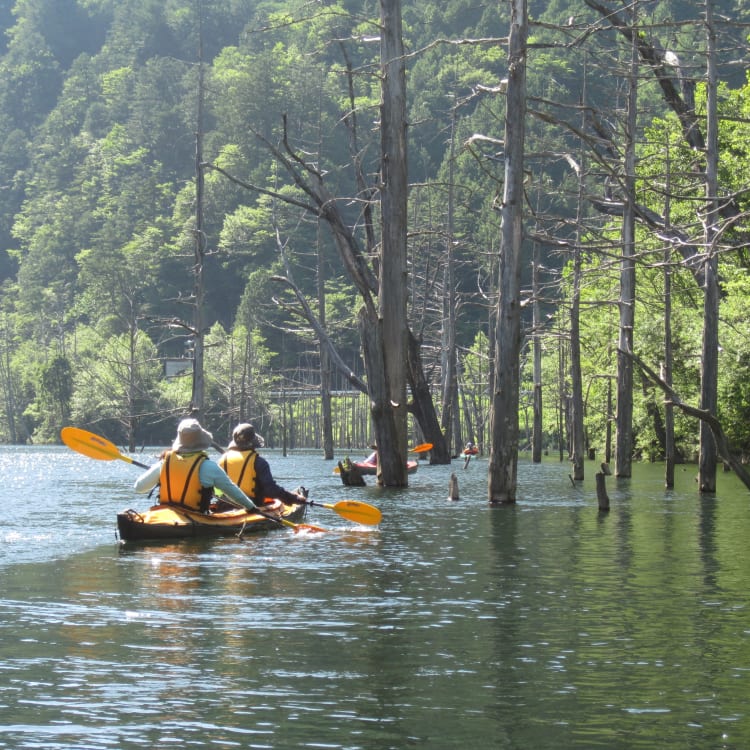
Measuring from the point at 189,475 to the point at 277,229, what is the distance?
37258 mm

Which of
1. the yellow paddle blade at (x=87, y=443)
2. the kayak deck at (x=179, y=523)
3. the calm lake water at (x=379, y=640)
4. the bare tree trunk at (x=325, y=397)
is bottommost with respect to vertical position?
the calm lake water at (x=379, y=640)

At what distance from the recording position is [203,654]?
35.0ft

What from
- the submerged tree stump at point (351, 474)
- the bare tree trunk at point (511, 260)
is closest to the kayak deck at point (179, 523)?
the bare tree trunk at point (511, 260)

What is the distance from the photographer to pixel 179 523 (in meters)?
18.5

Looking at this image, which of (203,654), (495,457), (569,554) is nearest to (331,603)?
(203,654)

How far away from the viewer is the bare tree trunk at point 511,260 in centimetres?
2514

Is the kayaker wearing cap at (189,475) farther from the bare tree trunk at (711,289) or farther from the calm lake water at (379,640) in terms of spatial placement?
the bare tree trunk at (711,289)

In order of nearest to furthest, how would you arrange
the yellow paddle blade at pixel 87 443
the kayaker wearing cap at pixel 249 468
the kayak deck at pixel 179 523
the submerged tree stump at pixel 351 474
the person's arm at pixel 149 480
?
the kayak deck at pixel 179 523
the person's arm at pixel 149 480
the kayaker wearing cap at pixel 249 468
the yellow paddle blade at pixel 87 443
the submerged tree stump at pixel 351 474

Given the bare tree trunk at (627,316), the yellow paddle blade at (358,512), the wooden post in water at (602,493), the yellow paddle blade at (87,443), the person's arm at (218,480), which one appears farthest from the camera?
the bare tree trunk at (627,316)

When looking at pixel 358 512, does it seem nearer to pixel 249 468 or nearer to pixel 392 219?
pixel 249 468

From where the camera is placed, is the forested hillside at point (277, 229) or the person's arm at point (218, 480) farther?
the forested hillside at point (277, 229)

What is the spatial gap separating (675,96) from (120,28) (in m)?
156

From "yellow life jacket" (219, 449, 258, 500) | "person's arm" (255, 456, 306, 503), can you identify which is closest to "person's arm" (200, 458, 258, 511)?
"yellow life jacket" (219, 449, 258, 500)

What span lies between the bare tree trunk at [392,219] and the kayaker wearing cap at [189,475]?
38.4 ft
